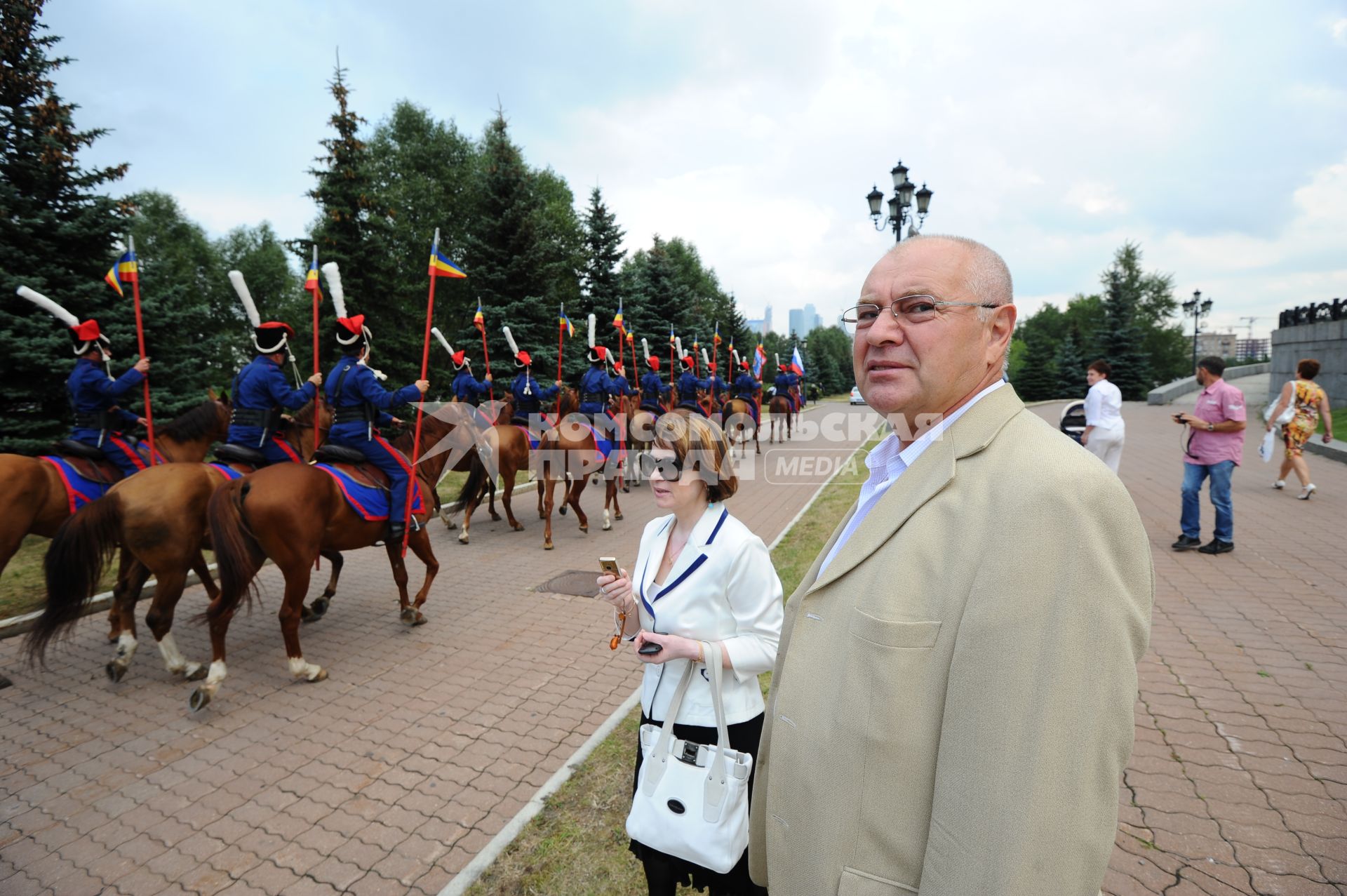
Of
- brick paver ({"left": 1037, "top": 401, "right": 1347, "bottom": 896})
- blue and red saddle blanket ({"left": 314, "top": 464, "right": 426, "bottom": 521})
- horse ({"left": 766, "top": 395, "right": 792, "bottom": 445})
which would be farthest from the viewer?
horse ({"left": 766, "top": 395, "right": 792, "bottom": 445})

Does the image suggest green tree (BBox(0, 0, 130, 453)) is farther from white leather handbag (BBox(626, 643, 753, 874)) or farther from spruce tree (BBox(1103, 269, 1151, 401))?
spruce tree (BBox(1103, 269, 1151, 401))

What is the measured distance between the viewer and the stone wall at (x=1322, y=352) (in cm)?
2180

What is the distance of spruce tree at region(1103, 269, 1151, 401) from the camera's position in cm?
3853

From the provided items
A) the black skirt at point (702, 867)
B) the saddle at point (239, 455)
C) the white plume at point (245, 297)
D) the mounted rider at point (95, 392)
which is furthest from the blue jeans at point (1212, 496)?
the mounted rider at point (95, 392)

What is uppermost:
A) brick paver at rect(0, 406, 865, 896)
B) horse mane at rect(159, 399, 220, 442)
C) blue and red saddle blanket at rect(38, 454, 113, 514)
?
horse mane at rect(159, 399, 220, 442)

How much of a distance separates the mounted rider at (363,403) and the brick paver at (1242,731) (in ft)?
20.9

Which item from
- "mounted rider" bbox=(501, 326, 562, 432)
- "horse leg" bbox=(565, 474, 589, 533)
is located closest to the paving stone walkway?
"horse leg" bbox=(565, 474, 589, 533)

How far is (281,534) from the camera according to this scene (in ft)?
17.5

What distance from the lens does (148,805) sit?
390 cm

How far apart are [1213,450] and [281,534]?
10.1 m

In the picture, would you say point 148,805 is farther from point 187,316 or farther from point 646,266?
point 646,266

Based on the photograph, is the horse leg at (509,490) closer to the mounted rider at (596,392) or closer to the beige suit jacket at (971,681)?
the mounted rider at (596,392)

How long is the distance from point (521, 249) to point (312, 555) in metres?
20.0

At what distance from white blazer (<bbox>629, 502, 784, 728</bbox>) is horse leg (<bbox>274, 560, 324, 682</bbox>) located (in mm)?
4297
